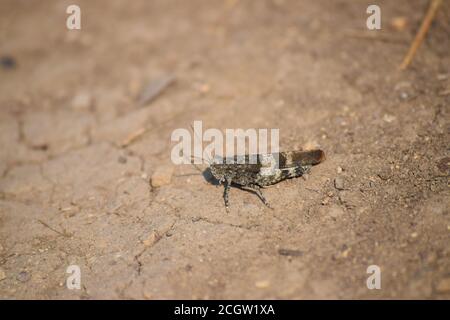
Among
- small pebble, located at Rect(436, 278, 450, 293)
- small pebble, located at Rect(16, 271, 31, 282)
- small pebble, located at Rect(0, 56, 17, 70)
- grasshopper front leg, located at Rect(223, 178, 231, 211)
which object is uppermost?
small pebble, located at Rect(0, 56, 17, 70)

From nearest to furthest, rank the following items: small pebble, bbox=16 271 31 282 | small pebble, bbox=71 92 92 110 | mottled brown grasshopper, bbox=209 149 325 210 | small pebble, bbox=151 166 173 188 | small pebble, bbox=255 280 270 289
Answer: small pebble, bbox=255 280 270 289
small pebble, bbox=16 271 31 282
mottled brown grasshopper, bbox=209 149 325 210
small pebble, bbox=151 166 173 188
small pebble, bbox=71 92 92 110

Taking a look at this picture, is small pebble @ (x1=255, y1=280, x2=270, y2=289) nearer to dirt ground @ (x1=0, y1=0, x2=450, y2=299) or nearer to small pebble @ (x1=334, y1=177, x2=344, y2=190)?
dirt ground @ (x1=0, y1=0, x2=450, y2=299)

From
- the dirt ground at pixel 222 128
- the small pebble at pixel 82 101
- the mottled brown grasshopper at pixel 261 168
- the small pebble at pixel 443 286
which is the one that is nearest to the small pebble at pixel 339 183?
the dirt ground at pixel 222 128

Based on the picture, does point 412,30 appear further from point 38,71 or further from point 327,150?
point 38,71

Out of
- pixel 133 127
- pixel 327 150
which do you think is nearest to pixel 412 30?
pixel 327 150

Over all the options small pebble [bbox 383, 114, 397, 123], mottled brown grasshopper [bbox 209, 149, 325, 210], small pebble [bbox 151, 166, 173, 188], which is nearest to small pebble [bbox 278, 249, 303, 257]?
mottled brown grasshopper [bbox 209, 149, 325, 210]

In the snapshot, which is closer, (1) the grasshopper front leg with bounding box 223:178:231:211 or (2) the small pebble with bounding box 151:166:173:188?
(1) the grasshopper front leg with bounding box 223:178:231:211

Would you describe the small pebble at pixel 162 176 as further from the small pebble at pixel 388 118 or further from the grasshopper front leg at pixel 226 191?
the small pebble at pixel 388 118

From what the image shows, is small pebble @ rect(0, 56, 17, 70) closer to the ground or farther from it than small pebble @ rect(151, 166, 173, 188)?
farther from it

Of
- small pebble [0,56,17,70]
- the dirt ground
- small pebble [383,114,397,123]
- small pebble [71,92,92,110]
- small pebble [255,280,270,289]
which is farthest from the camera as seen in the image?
small pebble [0,56,17,70]
